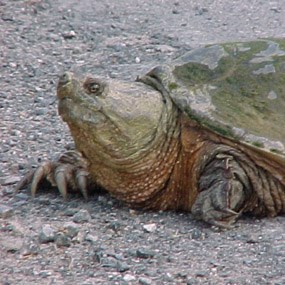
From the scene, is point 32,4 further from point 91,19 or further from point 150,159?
point 150,159

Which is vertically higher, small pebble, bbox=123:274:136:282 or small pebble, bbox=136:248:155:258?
small pebble, bbox=136:248:155:258

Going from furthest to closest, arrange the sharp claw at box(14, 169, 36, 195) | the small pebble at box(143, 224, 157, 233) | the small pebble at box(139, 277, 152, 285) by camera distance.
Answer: the sharp claw at box(14, 169, 36, 195), the small pebble at box(143, 224, 157, 233), the small pebble at box(139, 277, 152, 285)

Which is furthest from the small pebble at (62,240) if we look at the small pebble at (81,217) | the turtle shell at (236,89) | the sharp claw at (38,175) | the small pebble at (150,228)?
the turtle shell at (236,89)

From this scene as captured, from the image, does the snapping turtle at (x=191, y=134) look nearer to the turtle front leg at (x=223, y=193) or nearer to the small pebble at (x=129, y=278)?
the turtle front leg at (x=223, y=193)

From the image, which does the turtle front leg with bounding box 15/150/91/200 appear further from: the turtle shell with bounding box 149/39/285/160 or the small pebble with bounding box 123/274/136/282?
the small pebble with bounding box 123/274/136/282

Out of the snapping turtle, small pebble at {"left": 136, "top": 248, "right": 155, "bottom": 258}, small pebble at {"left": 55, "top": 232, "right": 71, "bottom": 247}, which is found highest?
the snapping turtle

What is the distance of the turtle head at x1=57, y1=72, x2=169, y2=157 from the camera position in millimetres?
4488

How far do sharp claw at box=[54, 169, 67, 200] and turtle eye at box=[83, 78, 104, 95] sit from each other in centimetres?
49

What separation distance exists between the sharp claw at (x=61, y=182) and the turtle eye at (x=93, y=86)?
1.62 ft

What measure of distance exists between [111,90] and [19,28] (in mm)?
3538

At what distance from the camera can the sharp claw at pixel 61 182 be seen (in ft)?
15.7

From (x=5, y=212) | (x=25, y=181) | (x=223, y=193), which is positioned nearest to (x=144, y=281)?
(x=223, y=193)

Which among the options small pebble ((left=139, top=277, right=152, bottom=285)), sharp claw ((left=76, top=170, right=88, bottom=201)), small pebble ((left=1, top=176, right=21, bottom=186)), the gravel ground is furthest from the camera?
small pebble ((left=1, top=176, right=21, bottom=186))

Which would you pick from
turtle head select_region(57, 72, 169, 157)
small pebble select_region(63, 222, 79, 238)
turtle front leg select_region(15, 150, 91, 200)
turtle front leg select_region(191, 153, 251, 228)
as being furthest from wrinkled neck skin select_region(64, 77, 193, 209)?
small pebble select_region(63, 222, 79, 238)
